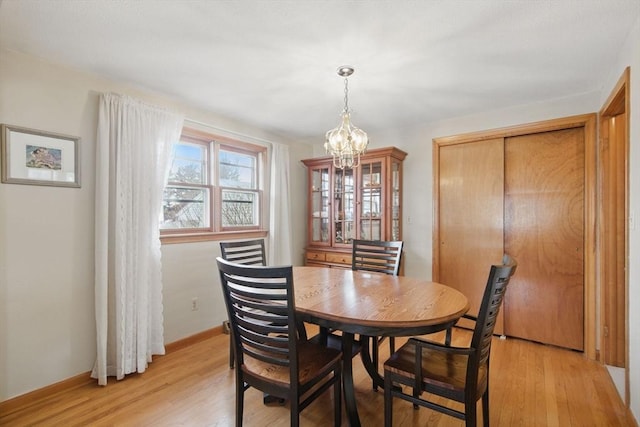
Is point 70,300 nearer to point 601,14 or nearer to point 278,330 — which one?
point 278,330

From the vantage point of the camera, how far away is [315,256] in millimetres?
4027

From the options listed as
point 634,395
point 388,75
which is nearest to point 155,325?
point 388,75

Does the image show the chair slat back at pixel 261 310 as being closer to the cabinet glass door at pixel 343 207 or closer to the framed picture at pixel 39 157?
the framed picture at pixel 39 157

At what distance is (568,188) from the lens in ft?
9.27

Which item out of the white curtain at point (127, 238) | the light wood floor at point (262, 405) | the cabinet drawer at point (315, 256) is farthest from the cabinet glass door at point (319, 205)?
the white curtain at point (127, 238)

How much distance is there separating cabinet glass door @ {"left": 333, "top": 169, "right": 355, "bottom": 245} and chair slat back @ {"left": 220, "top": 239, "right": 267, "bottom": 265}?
1207 mm

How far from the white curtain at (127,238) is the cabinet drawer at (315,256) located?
1895mm

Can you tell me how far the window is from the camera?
3004mm

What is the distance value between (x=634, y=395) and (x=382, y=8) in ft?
8.29

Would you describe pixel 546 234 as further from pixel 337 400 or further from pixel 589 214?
pixel 337 400

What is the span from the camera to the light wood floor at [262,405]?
1.86m

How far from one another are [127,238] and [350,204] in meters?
2.32

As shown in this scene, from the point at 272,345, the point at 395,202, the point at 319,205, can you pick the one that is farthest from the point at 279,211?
the point at 272,345

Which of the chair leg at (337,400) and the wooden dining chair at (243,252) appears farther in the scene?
the wooden dining chair at (243,252)
